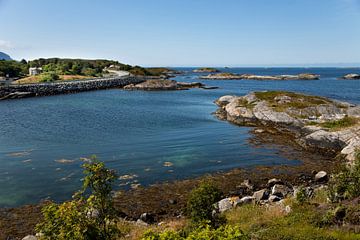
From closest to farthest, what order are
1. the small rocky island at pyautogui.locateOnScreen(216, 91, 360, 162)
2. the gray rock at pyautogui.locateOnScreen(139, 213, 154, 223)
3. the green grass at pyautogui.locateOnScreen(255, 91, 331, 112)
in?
1. the gray rock at pyautogui.locateOnScreen(139, 213, 154, 223)
2. the small rocky island at pyautogui.locateOnScreen(216, 91, 360, 162)
3. the green grass at pyautogui.locateOnScreen(255, 91, 331, 112)

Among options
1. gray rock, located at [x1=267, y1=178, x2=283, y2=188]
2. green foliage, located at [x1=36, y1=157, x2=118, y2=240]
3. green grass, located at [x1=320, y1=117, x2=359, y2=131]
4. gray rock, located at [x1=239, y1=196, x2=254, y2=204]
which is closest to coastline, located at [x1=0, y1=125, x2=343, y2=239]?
gray rock, located at [x1=267, y1=178, x2=283, y2=188]

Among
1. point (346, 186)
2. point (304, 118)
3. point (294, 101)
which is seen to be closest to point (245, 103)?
point (294, 101)

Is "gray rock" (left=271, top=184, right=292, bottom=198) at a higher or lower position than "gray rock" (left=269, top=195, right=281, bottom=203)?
lower

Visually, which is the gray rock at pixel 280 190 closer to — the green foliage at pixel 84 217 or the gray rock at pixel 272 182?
the gray rock at pixel 272 182

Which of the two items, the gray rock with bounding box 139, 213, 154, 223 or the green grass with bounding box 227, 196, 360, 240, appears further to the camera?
the gray rock with bounding box 139, 213, 154, 223

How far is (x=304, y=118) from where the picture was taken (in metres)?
48.2

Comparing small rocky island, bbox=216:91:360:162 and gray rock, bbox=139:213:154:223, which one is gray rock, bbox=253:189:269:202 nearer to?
gray rock, bbox=139:213:154:223

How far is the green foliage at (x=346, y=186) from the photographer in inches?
725

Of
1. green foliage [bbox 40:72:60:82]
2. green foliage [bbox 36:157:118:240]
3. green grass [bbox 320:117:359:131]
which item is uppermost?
green foliage [bbox 40:72:60:82]

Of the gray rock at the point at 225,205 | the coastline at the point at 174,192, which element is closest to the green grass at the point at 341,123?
A: the coastline at the point at 174,192

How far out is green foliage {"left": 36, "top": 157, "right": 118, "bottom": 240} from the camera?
10.8m

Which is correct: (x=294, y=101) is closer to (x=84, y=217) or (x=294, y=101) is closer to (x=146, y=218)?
(x=146, y=218)

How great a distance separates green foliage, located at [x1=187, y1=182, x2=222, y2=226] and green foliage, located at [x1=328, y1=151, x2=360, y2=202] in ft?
27.0

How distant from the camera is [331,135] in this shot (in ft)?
126
